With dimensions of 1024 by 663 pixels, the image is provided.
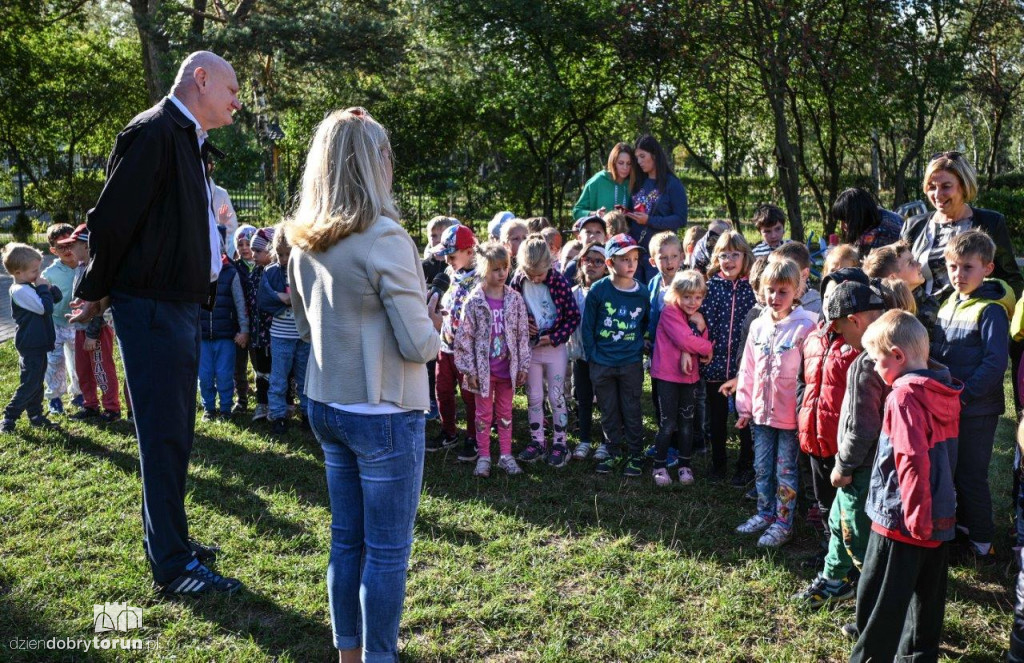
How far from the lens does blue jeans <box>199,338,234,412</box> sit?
6.23m

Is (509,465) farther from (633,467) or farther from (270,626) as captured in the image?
(270,626)

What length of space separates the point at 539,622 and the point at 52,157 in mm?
21540

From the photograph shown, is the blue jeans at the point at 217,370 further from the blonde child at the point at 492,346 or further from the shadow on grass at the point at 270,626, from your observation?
the shadow on grass at the point at 270,626

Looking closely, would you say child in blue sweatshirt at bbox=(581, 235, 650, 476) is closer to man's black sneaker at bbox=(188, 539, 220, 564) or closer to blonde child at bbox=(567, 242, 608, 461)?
blonde child at bbox=(567, 242, 608, 461)

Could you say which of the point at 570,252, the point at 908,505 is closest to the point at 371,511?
the point at 908,505

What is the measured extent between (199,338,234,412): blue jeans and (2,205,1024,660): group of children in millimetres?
18

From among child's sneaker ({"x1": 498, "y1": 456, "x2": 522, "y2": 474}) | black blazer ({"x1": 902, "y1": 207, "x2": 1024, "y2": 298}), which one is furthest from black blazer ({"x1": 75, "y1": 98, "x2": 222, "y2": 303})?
black blazer ({"x1": 902, "y1": 207, "x2": 1024, "y2": 298})

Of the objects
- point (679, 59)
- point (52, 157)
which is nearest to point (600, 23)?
point (679, 59)

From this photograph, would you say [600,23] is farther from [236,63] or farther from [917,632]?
[917,632]

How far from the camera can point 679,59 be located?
12.1 m

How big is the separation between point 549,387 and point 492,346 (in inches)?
26.2

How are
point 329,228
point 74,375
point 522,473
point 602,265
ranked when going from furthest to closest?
point 74,375 → point 602,265 → point 522,473 → point 329,228

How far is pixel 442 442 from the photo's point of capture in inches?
224

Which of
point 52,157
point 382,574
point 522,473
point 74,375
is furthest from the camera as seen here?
point 52,157
